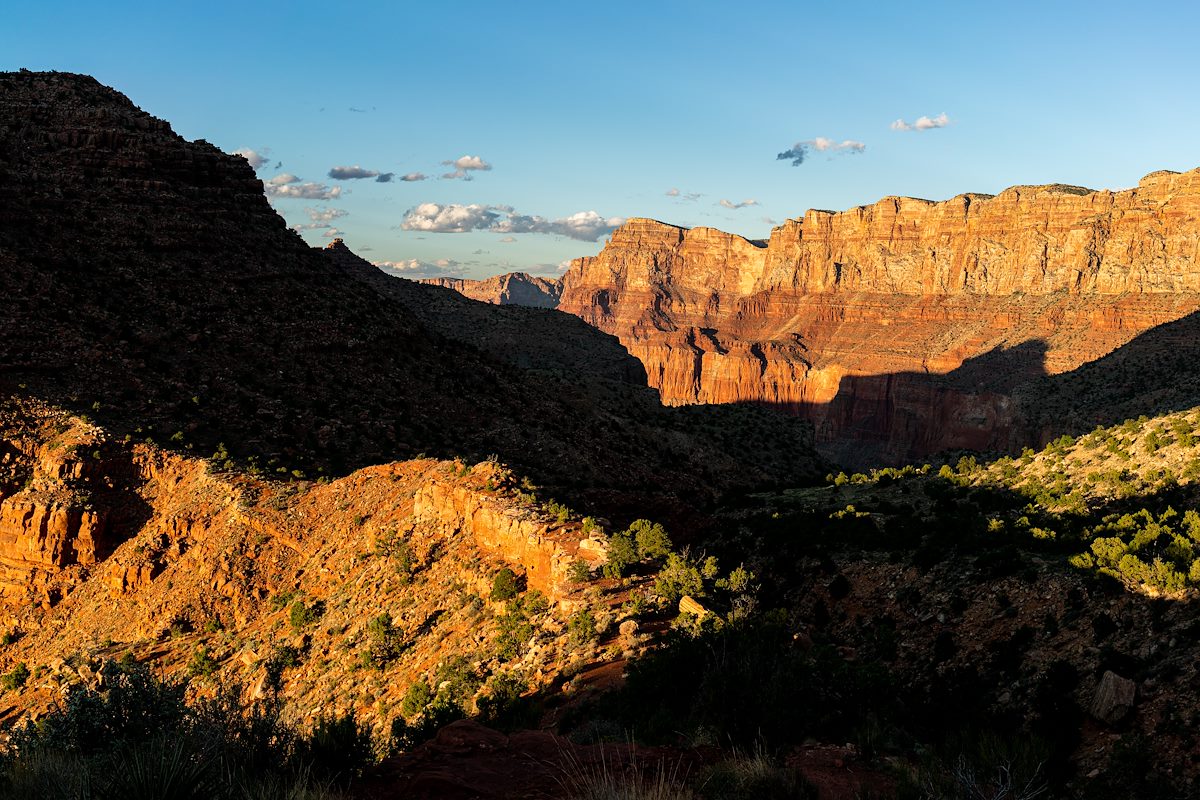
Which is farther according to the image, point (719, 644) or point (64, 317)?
point (64, 317)

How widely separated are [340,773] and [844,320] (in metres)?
201

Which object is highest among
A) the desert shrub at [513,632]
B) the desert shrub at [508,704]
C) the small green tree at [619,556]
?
the small green tree at [619,556]

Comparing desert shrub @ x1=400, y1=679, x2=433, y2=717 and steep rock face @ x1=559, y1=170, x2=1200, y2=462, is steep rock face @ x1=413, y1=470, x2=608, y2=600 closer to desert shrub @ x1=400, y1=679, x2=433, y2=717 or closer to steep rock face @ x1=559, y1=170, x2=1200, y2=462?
desert shrub @ x1=400, y1=679, x2=433, y2=717

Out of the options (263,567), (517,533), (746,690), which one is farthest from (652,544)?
(263,567)

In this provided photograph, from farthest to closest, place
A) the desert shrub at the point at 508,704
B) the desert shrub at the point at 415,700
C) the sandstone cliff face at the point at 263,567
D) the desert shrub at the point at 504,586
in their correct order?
the desert shrub at the point at 504,586 < the sandstone cliff face at the point at 263,567 < the desert shrub at the point at 415,700 < the desert shrub at the point at 508,704

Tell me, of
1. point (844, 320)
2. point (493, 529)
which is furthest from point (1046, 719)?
point (844, 320)

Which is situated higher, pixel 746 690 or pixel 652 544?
pixel 652 544

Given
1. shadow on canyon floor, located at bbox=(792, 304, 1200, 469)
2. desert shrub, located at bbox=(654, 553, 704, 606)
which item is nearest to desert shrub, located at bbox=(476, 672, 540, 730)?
desert shrub, located at bbox=(654, 553, 704, 606)

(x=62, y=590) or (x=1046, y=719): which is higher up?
(x=1046, y=719)

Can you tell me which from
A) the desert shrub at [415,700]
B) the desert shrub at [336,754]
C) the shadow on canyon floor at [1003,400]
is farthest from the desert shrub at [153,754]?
the shadow on canyon floor at [1003,400]

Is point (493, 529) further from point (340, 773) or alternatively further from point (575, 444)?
point (575, 444)

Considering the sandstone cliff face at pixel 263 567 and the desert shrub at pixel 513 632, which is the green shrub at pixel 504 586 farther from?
the desert shrub at pixel 513 632

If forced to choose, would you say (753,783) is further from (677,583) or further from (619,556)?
(619,556)

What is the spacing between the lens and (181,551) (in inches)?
1090
